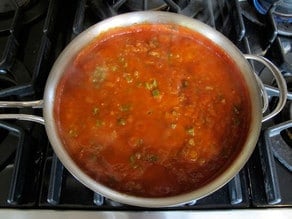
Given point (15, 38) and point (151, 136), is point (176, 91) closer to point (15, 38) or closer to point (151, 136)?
point (151, 136)

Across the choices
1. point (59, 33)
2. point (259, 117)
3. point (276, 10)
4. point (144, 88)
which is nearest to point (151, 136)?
point (144, 88)

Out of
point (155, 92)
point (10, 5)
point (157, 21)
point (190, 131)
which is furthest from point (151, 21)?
point (10, 5)

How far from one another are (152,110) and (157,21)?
10.1 inches

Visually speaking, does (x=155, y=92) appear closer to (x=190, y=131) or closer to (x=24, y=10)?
(x=190, y=131)

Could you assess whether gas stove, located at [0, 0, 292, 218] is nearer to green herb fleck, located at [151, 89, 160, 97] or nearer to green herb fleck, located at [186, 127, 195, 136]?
green herb fleck, located at [186, 127, 195, 136]

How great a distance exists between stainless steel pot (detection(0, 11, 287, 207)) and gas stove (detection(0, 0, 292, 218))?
0.19 ft

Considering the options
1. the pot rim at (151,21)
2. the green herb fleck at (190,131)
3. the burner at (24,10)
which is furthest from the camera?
the burner at (24,10)

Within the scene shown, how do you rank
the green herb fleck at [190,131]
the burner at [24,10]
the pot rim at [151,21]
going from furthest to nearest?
the burner at [24,10], the green herb fleck at [190,131], the pot rim at [151,21]

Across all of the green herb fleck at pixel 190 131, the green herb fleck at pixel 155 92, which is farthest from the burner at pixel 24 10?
the green herb fleck at pixel 190 131

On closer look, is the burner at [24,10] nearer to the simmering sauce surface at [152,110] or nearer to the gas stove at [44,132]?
the gas stove at [44,132]

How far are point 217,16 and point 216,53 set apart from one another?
178 mm

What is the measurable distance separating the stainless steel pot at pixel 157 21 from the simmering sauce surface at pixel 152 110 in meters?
0.02

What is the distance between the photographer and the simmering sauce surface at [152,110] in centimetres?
89

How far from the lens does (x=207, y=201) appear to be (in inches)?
35.8
